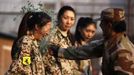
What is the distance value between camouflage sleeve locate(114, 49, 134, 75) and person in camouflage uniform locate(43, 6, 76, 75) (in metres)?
2.08

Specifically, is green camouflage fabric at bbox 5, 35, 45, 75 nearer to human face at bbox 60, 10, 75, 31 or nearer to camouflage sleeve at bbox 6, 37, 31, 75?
camouflage sleeve at bbox 6, 37, 31, 75

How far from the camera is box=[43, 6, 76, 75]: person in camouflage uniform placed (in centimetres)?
786

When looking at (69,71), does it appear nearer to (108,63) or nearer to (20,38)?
(20,38)

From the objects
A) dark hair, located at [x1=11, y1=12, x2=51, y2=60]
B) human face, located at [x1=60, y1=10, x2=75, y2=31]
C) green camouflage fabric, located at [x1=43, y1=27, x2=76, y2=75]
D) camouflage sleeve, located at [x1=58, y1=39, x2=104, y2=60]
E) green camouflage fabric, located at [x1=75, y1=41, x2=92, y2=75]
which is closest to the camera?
camouflage sleeve, located at [x1=58, y1=39, x2=104, y2=60]

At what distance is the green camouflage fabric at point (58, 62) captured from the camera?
7.84 metres

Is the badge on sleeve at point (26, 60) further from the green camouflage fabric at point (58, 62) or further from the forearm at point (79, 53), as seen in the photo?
the green camouflage fabric at point (58, 62)

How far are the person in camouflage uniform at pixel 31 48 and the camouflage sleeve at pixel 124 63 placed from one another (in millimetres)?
1361

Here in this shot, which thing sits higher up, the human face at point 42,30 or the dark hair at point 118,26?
the dark hair at point 118,26

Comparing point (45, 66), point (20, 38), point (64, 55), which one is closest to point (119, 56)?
point (64, 55)

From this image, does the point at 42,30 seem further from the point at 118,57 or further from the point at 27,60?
the point at 118,57

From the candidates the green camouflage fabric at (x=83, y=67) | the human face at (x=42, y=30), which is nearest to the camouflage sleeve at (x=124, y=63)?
the human face at (x=42, y=30)

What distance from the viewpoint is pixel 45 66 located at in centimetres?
779

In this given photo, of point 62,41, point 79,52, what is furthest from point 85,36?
point 79,52

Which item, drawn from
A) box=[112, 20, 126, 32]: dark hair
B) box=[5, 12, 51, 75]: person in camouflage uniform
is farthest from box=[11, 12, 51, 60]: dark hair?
box=[112, 20, 126, 32]: dark hair
